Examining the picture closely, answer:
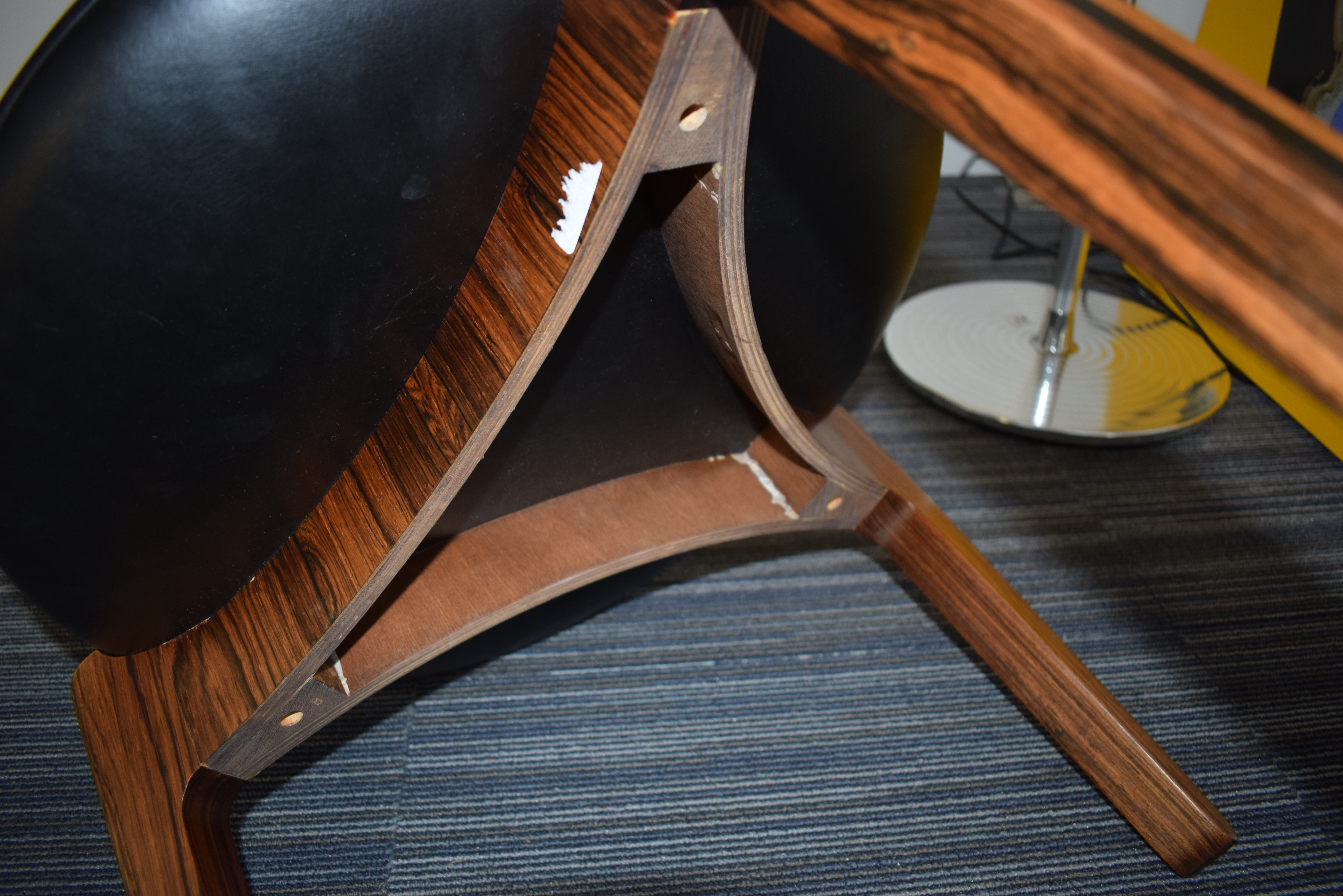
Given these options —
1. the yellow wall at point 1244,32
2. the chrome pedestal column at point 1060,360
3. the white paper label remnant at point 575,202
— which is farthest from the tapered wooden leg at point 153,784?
the yellow wall at point 1244,32

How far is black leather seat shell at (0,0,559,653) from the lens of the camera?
1.34ft

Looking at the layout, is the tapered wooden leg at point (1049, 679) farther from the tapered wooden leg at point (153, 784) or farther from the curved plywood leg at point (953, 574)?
the tapered wooden leg at point (153, 784)

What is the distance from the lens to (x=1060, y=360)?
133 centimetres

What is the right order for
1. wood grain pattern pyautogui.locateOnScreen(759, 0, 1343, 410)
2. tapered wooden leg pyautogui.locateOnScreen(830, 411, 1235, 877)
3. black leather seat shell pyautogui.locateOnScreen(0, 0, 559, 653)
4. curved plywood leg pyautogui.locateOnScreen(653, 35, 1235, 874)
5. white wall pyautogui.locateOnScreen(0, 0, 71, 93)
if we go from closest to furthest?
wood grain pattern pyautogui.locateOnScreen(759, 0, 1343, 410) < black leather seat shell pyautogui.locateOnScreen(0, 0, 559, 653) < curved plywood leg pyautogui.locateOnScreen(653, 35, 1235, 874) < tapered wooden leg pyautogui.locateOnScreen(830, 411, 1235, 877) < white wall pyautogui.locateOnScreen(0, 0, 71, 93)

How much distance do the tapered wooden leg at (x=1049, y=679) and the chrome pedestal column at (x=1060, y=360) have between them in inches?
17.3

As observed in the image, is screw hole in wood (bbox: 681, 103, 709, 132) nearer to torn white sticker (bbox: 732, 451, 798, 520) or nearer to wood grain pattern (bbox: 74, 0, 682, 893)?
wood grain pattern (bbox: 74, 0, 682, 893)

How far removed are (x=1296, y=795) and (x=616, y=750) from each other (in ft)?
1.84

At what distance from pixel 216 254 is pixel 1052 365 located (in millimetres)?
1124

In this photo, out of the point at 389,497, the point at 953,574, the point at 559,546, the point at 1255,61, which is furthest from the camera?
the point at 1255,61

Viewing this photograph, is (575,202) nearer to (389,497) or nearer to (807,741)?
(389,497)

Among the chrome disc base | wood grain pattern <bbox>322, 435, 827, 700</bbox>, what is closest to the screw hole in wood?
wood grain pattern <bbox>322, 435, 827, 700</bbox>

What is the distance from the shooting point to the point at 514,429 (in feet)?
2.18

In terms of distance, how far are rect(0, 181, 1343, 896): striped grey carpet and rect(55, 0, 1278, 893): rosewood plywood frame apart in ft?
0.31

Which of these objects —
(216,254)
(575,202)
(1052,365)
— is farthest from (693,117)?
(1052,365)
